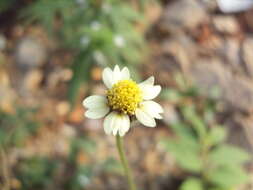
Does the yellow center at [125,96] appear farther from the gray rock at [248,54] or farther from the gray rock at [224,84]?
the gray rock at [248,54]

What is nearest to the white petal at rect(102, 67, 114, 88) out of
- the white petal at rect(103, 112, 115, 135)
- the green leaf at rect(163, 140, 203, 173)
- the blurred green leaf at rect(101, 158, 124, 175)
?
the white petal at rect(103, 112, 115, 135)

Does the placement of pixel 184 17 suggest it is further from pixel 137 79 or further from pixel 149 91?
pixel 149 91

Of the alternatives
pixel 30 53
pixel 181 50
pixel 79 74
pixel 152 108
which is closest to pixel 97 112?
pixel 152 108

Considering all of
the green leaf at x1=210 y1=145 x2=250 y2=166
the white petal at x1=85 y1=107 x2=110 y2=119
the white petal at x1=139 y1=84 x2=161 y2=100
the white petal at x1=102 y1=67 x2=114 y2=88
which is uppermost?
the green leaf at x1=210 y1=145 x2=250 y2=166

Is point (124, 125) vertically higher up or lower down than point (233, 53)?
lower down

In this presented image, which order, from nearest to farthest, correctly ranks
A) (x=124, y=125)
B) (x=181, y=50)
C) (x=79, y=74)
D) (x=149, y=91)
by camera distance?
(x=124, y=125) → (x=149, y=91) → (x=79, y=74) → (x=181, y=50)

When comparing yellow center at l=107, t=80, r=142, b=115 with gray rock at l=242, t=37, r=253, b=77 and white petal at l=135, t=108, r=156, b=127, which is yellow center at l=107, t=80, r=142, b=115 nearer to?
white petal at l=135, t=108, r=156, b=127

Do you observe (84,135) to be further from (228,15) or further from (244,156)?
(228,15)

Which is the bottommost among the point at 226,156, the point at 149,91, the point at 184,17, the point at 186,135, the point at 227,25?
the point at 149,91
